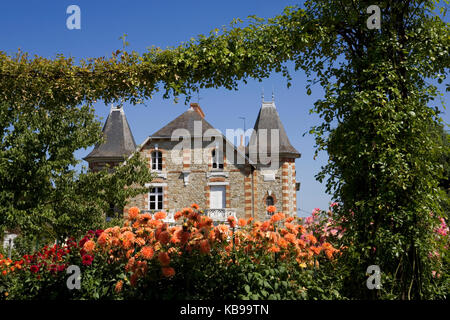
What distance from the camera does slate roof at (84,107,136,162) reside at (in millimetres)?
23266

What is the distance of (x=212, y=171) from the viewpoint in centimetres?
2212

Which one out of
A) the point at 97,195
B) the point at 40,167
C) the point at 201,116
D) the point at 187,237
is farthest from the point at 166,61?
the point at 201,116

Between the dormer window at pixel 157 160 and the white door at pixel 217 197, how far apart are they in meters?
3.39

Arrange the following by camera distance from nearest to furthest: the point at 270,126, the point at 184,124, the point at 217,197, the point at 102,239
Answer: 1. the point at 102,239
2. the point at 217,197
3. the point at 184,124
4. the point at 270,126

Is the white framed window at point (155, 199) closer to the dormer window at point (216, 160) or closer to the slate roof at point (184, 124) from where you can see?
the slate roof at point (184, 124)

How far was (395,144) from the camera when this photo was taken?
13.6ft

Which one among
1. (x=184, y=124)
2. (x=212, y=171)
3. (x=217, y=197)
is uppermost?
(x=184, y=124)

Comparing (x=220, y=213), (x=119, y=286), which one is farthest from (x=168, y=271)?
(x=220, y=213)

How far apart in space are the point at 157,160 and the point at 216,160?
3.43 m

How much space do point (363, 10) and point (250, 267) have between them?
3.12 meters

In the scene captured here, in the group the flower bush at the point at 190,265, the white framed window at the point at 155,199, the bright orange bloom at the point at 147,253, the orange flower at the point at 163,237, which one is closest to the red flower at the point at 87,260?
the flower bush at the point at 190,265

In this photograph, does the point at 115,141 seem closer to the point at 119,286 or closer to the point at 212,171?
the point at 212,171

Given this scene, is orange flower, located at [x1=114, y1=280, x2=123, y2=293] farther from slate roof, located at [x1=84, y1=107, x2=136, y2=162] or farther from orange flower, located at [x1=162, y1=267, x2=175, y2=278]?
slate roof, located at [x1=84, y1=107, x2=136, y2=162]

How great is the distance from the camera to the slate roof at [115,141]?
916 inches
